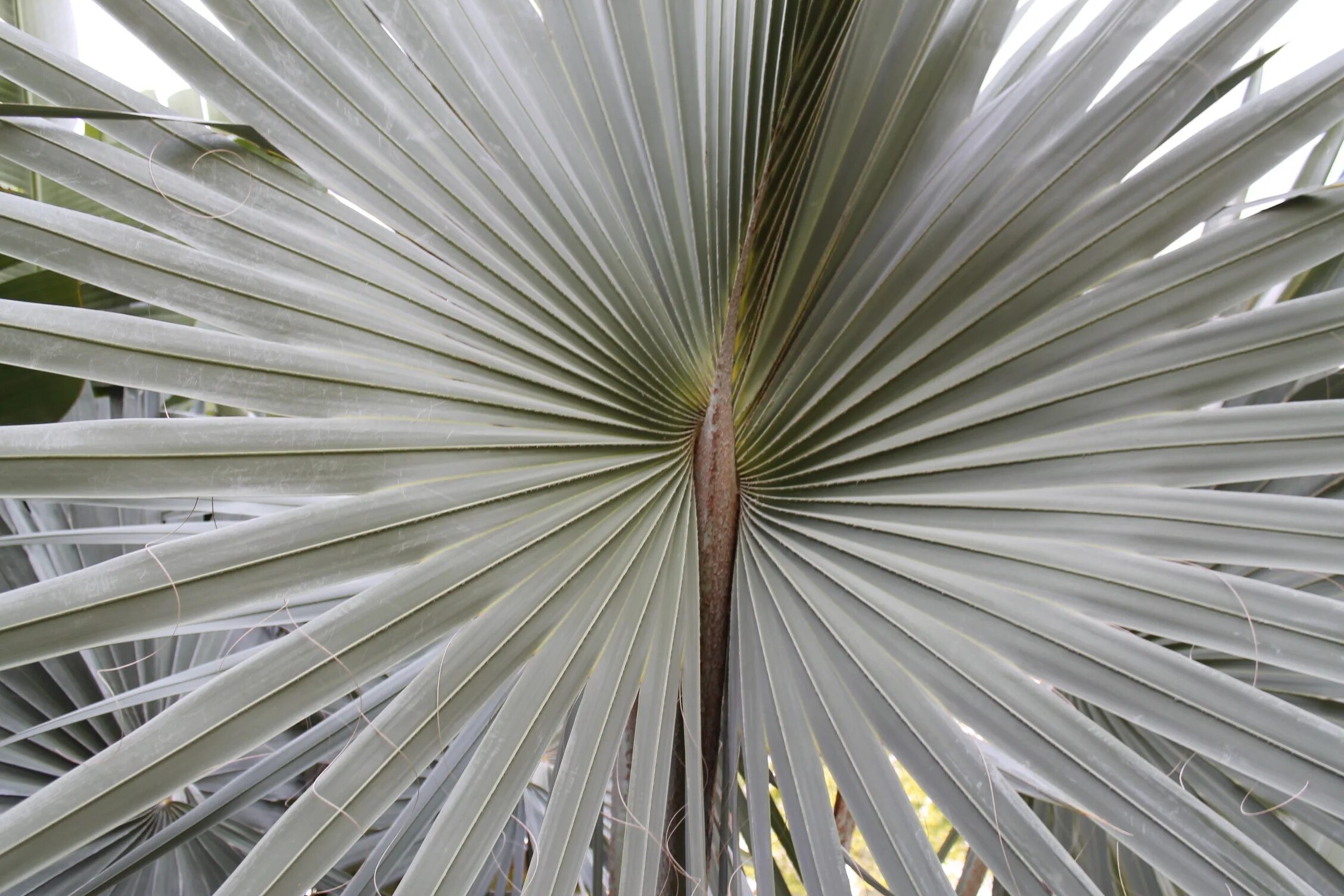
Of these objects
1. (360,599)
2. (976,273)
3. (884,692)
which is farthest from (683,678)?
(976,273)

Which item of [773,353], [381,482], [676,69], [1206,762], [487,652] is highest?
[676,69]

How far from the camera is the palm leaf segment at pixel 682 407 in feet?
1.44

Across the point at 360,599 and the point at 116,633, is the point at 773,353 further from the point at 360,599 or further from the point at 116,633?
the point at 116,633

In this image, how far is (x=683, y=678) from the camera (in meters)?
0.63

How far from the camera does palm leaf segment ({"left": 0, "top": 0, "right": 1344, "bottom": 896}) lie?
44cm

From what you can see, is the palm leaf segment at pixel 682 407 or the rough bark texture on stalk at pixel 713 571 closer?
the palm leaf segment at pixel 682 407

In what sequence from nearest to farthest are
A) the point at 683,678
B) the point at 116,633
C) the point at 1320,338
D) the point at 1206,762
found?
1. the point at 116,633
2. the point at 1320,338
3. the point at 683,678
4. the point at 1206,762

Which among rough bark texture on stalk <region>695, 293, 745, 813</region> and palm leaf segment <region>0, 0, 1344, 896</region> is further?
rough bark texture on stalk <region>695, 293, 745, 813</region>

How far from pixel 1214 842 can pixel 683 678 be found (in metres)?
0.37

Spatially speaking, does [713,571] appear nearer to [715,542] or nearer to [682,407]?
[715,542]

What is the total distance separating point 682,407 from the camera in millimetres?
657

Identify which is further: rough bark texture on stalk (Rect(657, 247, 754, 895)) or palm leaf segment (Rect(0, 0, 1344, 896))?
rough bark texture on stalk (Rect(657, 247, 754, 895))

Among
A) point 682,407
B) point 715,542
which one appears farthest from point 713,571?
point 682,407

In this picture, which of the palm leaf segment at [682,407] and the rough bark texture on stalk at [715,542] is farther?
the rough bark texture on stalk at [715,542]
